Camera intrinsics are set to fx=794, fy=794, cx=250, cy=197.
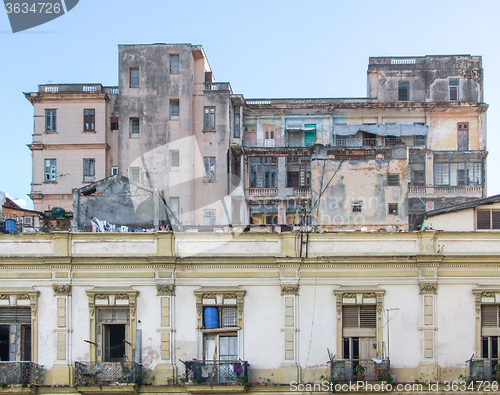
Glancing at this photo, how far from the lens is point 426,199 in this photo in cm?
4959

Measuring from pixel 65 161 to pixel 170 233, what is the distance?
24.2m

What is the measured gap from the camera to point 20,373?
25953mm

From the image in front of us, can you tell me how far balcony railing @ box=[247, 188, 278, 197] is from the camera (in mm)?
50094

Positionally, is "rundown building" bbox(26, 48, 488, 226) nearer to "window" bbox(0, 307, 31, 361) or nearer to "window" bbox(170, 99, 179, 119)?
"window" bbox(170, 99, 179, 119)

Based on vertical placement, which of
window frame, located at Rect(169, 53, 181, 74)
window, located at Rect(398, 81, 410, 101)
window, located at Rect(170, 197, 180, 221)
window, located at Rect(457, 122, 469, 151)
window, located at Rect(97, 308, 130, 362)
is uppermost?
window frame, located at Rect(169, 53, 181, 74)

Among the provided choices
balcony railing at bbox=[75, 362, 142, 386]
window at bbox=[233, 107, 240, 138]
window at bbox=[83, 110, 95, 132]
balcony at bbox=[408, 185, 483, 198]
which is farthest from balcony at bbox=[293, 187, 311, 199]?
balcony railing at bbox=[75, 362, 142, 386]

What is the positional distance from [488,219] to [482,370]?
18.7ft

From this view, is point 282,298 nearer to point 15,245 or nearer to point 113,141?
point 15,245

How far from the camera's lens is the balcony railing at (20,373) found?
2594 centimetres

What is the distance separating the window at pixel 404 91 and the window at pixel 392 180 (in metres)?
Result: 16.9

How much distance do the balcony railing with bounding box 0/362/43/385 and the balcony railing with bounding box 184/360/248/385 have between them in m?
4.97

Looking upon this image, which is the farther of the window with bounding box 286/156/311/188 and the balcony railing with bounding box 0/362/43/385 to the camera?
the window with bounding box 286/156/311/188

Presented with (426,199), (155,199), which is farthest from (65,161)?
(426,199)

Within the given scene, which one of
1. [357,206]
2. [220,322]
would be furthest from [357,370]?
[357,206]
